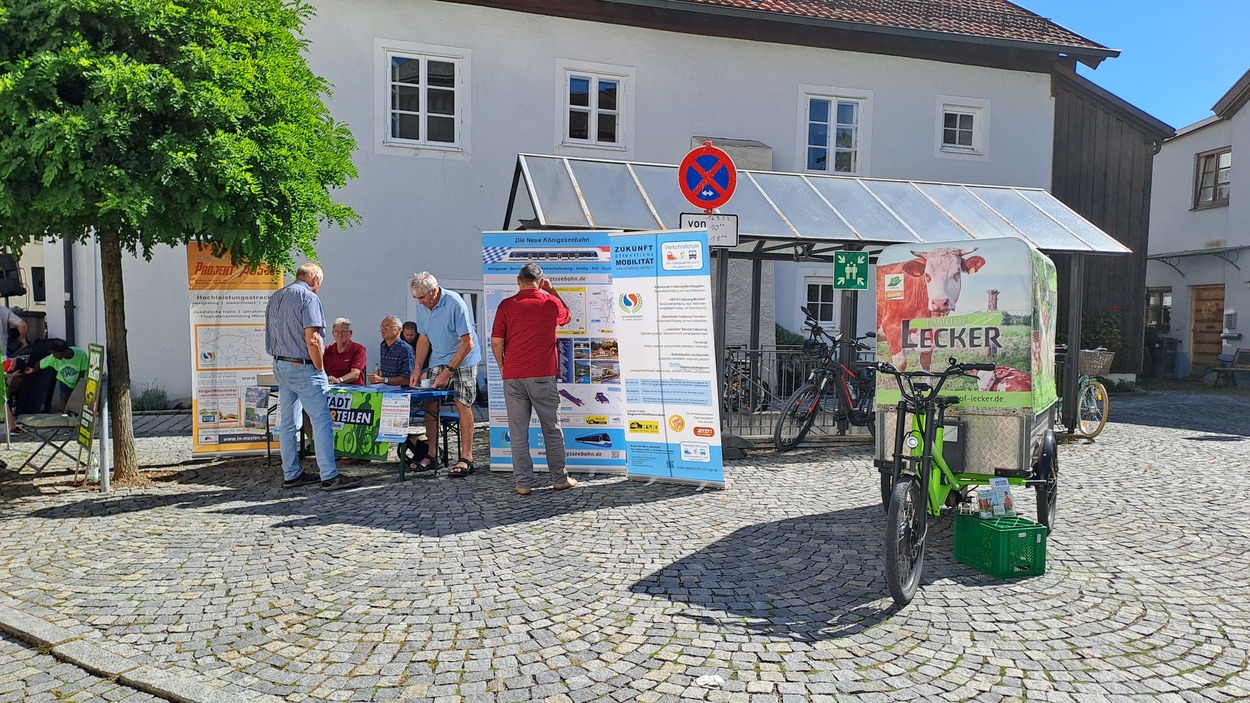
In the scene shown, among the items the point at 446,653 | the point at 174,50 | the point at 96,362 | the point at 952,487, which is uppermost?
the point at 174,50

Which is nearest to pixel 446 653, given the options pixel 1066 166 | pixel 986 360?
pixel 986 360

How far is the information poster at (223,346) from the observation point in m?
8.35

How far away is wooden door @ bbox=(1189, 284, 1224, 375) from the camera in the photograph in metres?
21.4

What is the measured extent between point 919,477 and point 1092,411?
6.96m

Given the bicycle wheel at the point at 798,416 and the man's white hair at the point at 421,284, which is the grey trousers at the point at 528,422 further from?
the bicycle wheel at the point at 798,416

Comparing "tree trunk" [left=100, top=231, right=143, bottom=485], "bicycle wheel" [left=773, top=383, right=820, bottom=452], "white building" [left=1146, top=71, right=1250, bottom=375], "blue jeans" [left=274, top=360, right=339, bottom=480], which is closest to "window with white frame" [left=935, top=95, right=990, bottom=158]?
"bicycle wheel" [left=773, top=383, right=820, bottom=452]

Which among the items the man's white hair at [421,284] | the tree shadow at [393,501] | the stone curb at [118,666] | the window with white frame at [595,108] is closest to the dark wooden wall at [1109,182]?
the window with white frame at [595,108]

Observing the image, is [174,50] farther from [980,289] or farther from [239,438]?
[980,289]

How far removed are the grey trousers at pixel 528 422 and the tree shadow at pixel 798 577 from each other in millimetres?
1892

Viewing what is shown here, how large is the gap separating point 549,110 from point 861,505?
30.1ft

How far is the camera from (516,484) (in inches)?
276

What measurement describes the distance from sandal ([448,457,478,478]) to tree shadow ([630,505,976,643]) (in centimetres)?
294

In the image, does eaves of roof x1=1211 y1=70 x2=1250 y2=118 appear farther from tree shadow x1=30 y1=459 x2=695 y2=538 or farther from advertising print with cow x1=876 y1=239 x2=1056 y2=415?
tree shadow x1=30 y1=459 x2=695 y2=538

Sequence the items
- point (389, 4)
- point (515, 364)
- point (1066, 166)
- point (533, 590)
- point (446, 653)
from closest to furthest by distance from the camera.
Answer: point (446, 653) → point (533, 590) → point (515, 364) → point (389, 4) → point (1066, 166)
